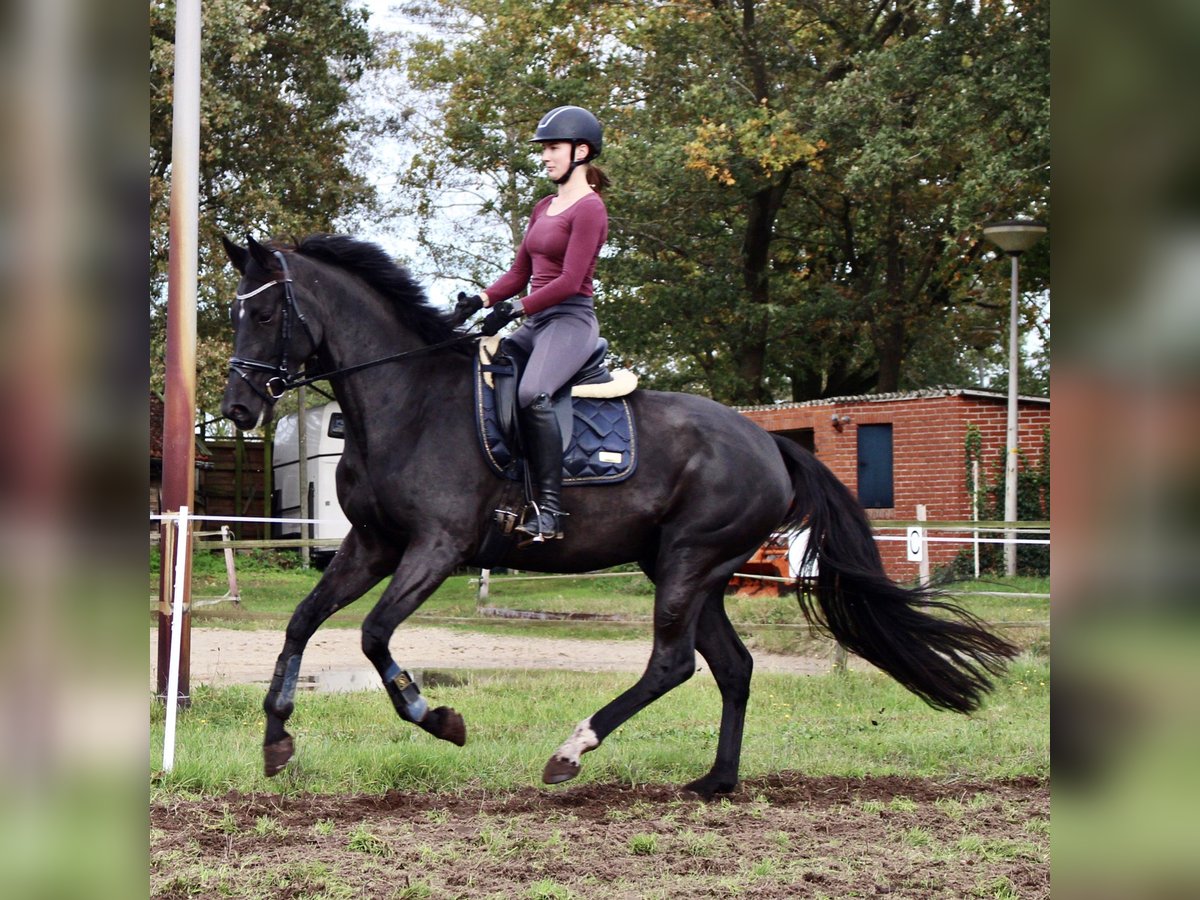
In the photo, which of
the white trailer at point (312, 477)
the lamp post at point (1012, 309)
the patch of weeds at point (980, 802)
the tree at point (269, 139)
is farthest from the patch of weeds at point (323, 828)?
the white trailer at point (312, 477)

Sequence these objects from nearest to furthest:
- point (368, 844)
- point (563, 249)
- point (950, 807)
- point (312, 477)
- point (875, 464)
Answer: point (368, 844)
point (950, 807)
point (563, 249)
point (875, 464)
point (312, 477)

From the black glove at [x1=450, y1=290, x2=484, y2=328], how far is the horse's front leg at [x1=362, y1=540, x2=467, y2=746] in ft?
3.72

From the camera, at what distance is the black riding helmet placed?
5.90m

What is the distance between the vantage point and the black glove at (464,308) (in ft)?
20.2

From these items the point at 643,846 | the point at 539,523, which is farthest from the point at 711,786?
the point at 539,523

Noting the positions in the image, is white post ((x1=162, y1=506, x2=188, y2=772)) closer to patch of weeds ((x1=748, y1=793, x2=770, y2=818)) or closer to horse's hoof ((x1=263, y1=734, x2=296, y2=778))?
horse's hoof ((x1=263, y1=734, x2=296, y2=778))

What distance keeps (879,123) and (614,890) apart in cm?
1724

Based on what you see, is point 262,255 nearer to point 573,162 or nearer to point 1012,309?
point 573,162

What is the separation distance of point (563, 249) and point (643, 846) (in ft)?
9.34

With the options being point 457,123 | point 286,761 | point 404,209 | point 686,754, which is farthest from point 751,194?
point 286,761

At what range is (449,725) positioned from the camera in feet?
18.9

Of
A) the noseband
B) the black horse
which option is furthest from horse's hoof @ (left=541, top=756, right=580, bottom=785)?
the noseband

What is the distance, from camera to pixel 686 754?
680 cm
